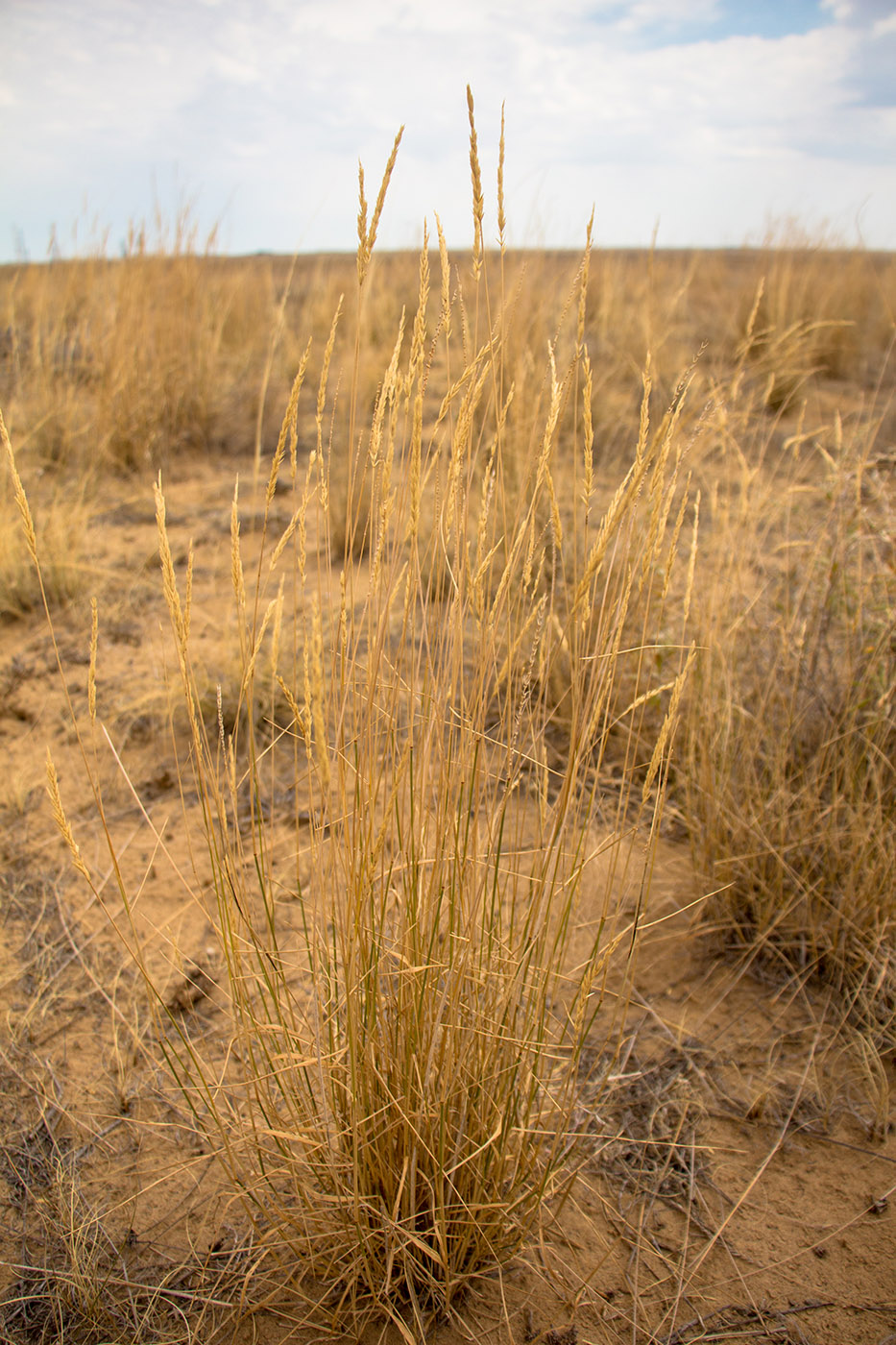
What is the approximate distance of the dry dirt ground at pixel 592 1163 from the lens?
1.09 meters

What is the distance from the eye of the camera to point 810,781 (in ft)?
5.89

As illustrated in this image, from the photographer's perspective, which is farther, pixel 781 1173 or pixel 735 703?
pixel 735 703

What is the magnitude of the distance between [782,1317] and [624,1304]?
0.21 m

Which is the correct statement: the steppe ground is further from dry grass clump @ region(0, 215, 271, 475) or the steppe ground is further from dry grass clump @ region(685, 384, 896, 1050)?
dry grass clump @ region(0, 215, 271, 475)

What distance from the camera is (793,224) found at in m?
6.97

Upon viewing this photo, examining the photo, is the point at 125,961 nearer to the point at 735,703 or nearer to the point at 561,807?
the point at 561,807

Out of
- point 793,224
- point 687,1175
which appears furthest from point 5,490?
point 793,224

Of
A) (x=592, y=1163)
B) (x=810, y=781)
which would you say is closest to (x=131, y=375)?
(x=810, y=781)

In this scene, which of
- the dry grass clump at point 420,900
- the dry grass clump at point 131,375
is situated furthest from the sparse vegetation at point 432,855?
the dry grass clump at point 131,375

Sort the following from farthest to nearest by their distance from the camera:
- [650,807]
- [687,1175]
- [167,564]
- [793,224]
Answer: [793,224] < [650,807] < [687,1175] < [167,564]

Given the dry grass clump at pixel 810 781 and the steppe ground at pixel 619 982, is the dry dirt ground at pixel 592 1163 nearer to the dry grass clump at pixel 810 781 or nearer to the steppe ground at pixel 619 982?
the steppe ground at pixel 619 982

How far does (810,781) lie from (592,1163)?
92 cm

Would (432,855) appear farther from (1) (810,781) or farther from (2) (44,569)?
(2) (44,569)

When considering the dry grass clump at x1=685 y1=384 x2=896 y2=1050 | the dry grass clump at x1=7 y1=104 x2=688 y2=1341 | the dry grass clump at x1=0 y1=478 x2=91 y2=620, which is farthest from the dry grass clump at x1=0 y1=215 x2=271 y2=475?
the dry grass clump at x1=7 y1=104 x2=688 y2=1341
